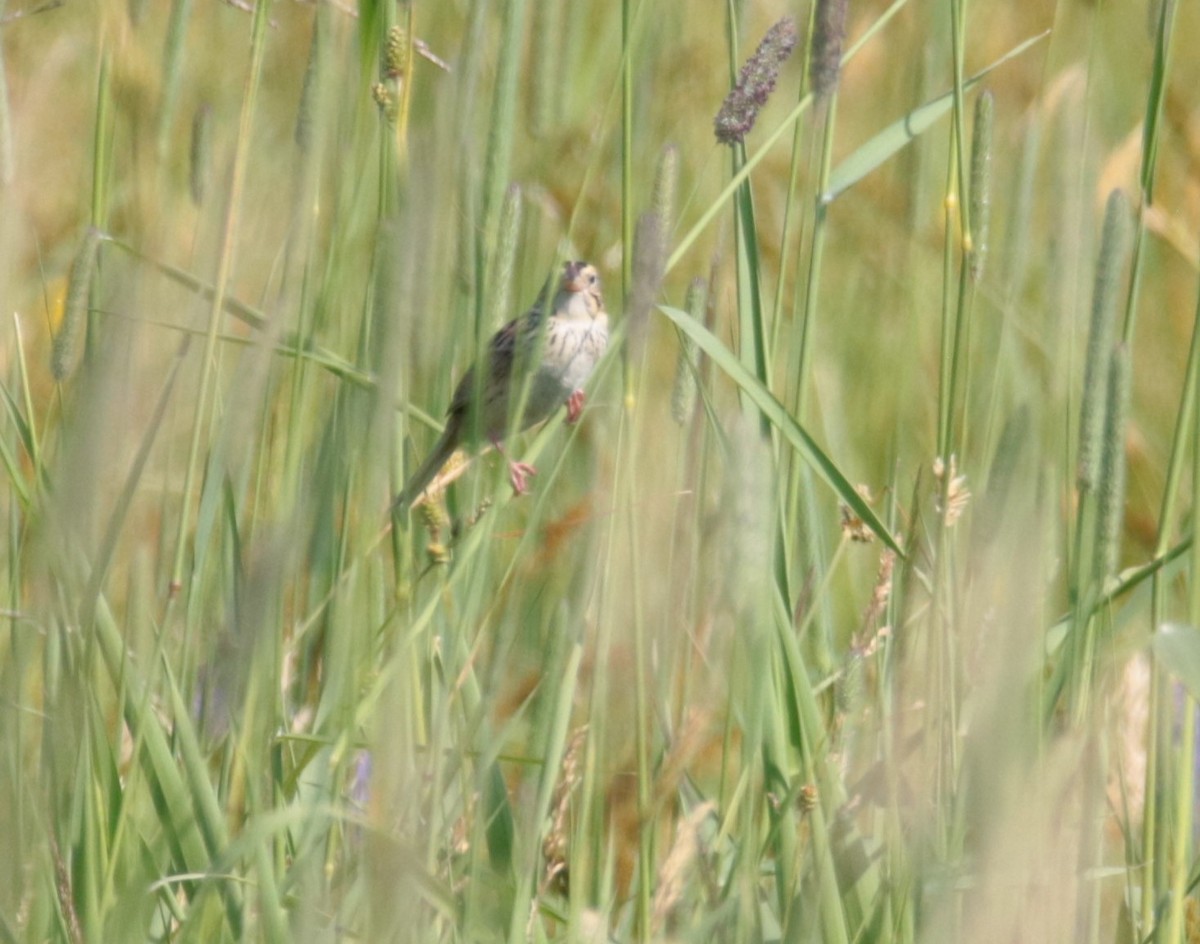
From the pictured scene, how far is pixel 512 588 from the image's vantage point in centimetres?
126

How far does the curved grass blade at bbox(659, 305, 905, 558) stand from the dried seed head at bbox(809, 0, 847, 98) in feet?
0.66

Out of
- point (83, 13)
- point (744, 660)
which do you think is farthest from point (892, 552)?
point (83, 13)

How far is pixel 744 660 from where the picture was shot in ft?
3.69

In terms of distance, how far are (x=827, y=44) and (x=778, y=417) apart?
26 centimetres

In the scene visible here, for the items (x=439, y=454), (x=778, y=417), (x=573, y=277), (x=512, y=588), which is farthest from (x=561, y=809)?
(x=573, y=277)

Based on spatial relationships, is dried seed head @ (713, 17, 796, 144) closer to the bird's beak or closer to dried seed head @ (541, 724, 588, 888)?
dried seed head @ (541, 724, 588, 888)

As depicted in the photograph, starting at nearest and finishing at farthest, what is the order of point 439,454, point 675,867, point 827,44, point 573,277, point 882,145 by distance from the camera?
point 675,867 < point 827,44 < point 882,145 < point 439,454 < point 573,277

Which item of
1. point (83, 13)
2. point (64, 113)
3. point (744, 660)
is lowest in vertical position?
point (744, 660)

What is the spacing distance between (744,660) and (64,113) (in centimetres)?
179

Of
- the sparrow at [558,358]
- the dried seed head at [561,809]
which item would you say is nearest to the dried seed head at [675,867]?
the dried seed head at [561,809]

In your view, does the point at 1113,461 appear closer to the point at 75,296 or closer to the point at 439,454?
the point at 75,296

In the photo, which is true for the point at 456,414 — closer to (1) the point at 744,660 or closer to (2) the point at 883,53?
(2) the point at 883,53

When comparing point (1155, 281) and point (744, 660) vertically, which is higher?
point (1155, 281)

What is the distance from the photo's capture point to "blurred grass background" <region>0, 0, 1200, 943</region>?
783 millimetres
